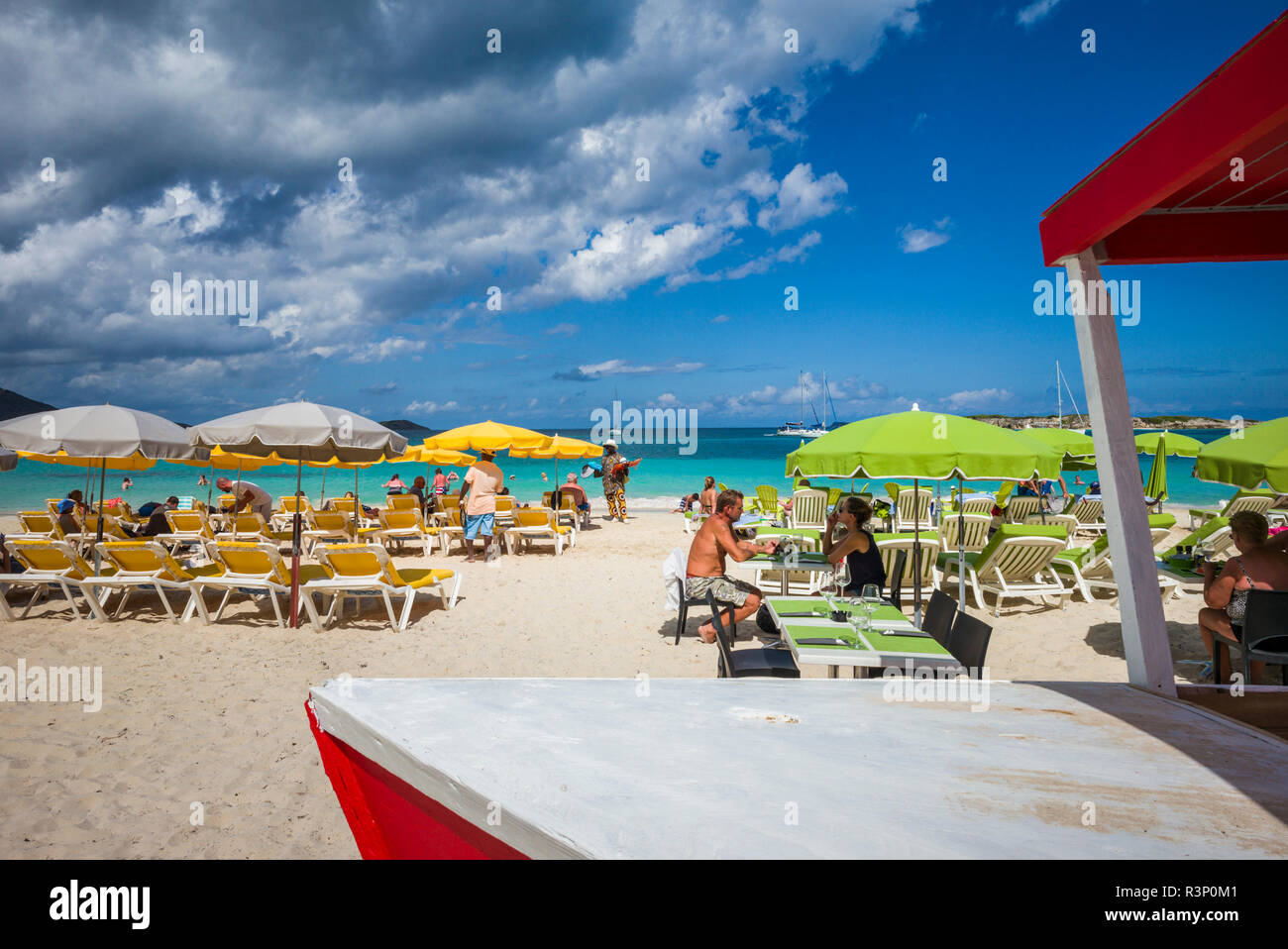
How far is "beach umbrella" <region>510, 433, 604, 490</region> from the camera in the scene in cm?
1277

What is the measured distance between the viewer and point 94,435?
7723 millimetres

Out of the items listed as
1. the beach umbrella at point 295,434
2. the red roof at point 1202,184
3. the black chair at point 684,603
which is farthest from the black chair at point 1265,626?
the beach umbrella at point 295,434

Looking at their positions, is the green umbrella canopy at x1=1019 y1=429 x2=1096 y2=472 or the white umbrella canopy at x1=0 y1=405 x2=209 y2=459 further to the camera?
the green umbrella canopy at x1=1019 y1=429 x2=1096 y2=472

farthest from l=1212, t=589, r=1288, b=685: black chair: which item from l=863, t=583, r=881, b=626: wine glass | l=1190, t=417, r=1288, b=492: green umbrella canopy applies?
l=863, t=583, r=881, b=626: wine glass

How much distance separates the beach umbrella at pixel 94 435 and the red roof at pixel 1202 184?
897cm

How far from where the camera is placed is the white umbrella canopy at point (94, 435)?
7566mm

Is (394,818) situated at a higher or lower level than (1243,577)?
lower

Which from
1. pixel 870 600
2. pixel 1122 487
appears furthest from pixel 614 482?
pixel 1122 487

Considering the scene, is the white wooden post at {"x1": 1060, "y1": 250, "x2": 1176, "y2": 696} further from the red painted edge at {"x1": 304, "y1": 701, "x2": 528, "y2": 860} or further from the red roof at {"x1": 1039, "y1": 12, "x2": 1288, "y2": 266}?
the red painted edge at {"x1": 304, "y1": 701, "x2": 528, "y2": 860}

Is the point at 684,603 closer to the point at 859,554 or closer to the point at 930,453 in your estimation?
the point at 859,554

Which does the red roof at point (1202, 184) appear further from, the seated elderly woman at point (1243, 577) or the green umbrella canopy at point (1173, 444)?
the green umbrella canopy at point (1173, 444)

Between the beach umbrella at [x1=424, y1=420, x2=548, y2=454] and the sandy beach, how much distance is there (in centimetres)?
308
